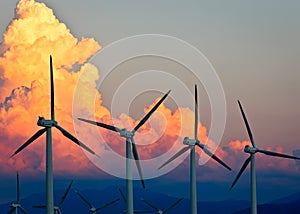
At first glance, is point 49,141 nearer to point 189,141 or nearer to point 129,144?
point 129,144

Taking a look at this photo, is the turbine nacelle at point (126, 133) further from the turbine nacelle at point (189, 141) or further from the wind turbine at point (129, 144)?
the turbine nacelle at point (189, 141)

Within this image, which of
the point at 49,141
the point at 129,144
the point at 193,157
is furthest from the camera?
the point at 193,157

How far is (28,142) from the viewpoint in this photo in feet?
417

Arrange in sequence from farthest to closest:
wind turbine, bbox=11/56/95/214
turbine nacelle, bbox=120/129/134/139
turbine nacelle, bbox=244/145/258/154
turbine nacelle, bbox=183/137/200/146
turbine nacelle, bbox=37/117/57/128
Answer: turbine nacelle, bbox=244/145/258/154, turbine nacelle, bbox=183/137/200/146, turbine nacelle, bbox=120/129/134/139, turbine nacelle, bbox=37/117/57/128, wind turbine, bbox=11/56/95/214

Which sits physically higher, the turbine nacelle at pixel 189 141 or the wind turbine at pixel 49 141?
the turbine nacelle at pixel 189 141

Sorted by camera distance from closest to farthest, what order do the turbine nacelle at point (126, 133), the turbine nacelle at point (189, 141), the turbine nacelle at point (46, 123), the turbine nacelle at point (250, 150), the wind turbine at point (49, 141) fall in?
1. the wind turbine at point (49, 141)
2. the turbine nacelle at point (46, 123)
3. the turbine nacelle at point (126, 133)
4. the turbine nacelle at point (189, 141)
5. the turbine nacelle at point (250, 150)

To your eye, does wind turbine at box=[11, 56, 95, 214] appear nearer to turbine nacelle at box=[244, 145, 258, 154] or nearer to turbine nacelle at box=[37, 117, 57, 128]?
turbine nacelle at box=[37, 117, 57, 128]

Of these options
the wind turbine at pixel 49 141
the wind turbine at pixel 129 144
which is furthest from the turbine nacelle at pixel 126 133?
the wind turbine at pixel 49 141

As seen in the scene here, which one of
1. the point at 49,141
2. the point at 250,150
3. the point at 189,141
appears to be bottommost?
the point at 49,141

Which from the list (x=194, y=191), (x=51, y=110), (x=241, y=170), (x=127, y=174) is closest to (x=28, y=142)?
(x=51, y=110)

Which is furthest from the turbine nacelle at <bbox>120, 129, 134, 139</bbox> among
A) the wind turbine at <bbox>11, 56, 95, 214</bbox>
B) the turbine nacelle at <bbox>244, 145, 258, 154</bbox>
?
the turbine nacelle at <bbox>244, 145, 258, 154</bbox>

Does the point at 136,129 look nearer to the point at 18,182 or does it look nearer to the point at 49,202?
the point at 49,202

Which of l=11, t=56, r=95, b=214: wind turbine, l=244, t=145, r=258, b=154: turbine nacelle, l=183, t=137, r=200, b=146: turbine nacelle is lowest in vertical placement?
l=11, t=56, r=95, b=214: wind turbine

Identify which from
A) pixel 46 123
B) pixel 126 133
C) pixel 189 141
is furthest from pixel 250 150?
pixel 46 123
